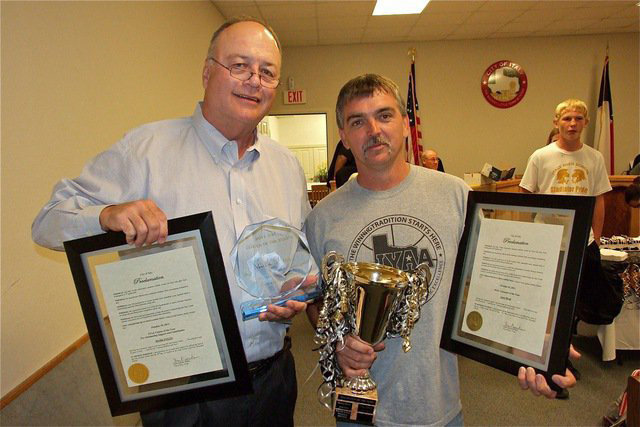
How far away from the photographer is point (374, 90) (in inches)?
49.5

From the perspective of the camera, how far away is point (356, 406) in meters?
1.04

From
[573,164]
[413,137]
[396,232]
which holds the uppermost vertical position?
[413,137]

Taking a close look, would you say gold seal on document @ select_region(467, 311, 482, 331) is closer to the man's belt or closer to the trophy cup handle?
the trophy cup handle

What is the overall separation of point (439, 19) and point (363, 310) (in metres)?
5.78

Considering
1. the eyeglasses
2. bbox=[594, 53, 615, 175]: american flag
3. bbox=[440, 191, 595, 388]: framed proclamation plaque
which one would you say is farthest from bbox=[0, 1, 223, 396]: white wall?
bbox=[594, 53, 615, 175]: american flag

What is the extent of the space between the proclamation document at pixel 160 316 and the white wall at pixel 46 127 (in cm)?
83

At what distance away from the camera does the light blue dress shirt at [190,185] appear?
1093 mm

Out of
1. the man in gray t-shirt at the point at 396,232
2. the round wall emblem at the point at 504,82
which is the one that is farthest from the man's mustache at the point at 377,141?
the round wall emblem at the point at 504,82

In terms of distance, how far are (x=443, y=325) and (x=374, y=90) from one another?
73cm

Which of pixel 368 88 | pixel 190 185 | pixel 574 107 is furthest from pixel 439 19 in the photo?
pixel 190 185

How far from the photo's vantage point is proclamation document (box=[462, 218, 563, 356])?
0.94 metres

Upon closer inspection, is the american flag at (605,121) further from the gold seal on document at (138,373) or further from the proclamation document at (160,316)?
the gold seal on document at (138,373)

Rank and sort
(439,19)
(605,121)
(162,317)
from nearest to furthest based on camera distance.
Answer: (162,317) < (439,19) < (605,121)

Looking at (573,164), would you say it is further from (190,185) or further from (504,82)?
(504,82)
